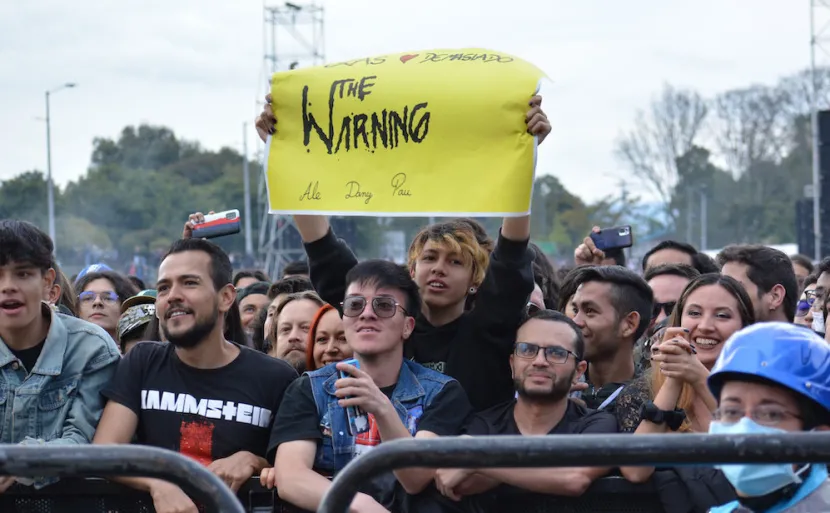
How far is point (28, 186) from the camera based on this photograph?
44875mm

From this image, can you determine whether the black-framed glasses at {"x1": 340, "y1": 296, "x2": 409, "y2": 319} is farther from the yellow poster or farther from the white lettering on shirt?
the white lettering on shirt

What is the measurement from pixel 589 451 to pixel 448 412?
171cm

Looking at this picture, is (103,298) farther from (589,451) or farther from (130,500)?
(589,451)

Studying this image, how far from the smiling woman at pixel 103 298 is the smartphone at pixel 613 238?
3.13 m

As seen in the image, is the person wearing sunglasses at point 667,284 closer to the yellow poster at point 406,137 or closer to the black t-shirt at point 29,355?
the yellow poster at point 406,137

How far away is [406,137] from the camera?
176 inches

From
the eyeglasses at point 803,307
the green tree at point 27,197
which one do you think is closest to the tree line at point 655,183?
the green tree at point 27,197

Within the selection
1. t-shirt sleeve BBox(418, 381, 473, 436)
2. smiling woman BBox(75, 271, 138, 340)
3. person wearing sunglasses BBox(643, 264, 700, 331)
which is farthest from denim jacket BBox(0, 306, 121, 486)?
person wearing sunglasses BBox(643, 264, 700, 331)

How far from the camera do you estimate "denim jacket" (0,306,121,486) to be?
420 centimetres

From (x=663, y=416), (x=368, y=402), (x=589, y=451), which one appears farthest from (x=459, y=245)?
(x=589, y=451)

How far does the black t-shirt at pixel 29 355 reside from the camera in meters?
4.30

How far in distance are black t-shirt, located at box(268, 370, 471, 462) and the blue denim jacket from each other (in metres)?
0.02

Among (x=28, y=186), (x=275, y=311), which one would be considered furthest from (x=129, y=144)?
(x=275, y=311)

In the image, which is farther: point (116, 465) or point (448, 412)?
point (448, 412)
